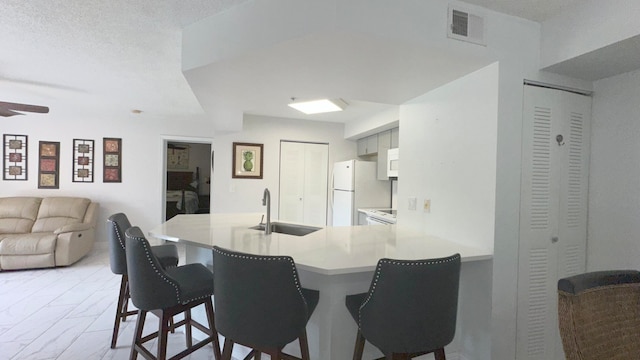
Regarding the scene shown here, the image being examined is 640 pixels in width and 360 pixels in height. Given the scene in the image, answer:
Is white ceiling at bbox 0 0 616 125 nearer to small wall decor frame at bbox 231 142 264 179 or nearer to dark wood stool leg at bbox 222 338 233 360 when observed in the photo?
small wall decor frame at bbox 231 142 264 179

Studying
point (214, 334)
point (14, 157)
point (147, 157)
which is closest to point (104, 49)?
point (214, 334)

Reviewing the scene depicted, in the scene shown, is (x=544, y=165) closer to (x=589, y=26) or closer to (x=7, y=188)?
(x=589, y=26)

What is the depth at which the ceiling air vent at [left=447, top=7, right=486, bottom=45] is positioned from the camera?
1685 mm

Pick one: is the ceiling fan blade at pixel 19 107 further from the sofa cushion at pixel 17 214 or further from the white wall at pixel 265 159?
the sofa cushion at pixel 17 214

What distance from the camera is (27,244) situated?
3.75 m

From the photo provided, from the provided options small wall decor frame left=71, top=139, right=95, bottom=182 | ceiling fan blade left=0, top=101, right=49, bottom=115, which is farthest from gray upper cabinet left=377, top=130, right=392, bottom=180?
small wall decor frame left=71, top=139, right=95, bottom=182

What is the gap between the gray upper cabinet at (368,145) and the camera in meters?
4.66

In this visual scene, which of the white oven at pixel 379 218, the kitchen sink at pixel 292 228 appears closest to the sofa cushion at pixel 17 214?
the kitchen sink at pixel 292 228

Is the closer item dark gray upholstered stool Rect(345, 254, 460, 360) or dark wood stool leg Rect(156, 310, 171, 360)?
dark gray upholstered stool Rect(345, 254, 460, 360)

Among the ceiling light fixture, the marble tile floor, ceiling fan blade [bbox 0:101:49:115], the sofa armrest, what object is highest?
the ceiling light fixture

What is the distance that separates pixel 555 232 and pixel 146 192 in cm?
546

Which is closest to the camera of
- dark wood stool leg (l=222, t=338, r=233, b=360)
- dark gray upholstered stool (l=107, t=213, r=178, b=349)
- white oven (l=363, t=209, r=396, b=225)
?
dark wood stool leg (l=222, t=338, r=233, b=360)

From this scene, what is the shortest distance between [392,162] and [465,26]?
2273 millimetres

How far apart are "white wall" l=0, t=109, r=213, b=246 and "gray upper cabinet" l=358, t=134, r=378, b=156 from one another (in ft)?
8.67
